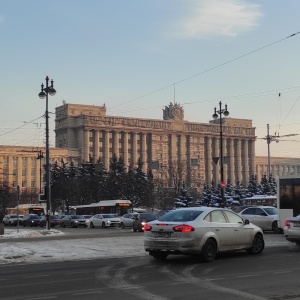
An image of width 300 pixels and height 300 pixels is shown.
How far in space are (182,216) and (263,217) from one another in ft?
55.6

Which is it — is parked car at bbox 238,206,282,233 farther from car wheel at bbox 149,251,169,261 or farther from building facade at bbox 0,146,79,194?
building facade at bbox 0,146,79,194

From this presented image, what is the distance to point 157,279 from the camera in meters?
12.7

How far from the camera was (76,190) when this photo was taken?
9312 cm

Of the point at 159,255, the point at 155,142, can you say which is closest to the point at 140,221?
the point at 159,255

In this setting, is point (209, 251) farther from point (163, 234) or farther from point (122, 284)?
point (122, 284)

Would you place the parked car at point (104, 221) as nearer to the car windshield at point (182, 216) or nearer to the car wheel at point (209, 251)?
the car windshield at point (182, 216)

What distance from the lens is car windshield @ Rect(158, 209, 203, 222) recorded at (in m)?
16.5

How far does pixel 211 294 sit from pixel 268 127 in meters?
53.0

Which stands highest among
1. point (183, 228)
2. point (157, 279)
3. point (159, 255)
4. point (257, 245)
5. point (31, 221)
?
point (183, 228)

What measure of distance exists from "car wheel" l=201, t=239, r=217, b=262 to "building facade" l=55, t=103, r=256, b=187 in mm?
134194

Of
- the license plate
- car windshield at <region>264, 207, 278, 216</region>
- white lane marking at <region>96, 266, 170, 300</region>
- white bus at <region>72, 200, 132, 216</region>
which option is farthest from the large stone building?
white lane marking at <region>96, 266, 170, 300</region>

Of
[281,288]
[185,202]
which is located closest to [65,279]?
[281,288]

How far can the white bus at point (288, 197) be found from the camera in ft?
91.9

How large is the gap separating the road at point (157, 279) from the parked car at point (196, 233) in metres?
0.39
